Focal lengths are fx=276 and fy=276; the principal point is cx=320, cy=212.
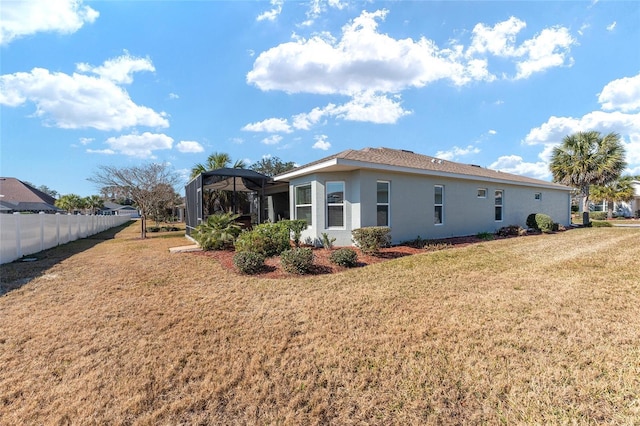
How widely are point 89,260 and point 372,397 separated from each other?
32.5ft

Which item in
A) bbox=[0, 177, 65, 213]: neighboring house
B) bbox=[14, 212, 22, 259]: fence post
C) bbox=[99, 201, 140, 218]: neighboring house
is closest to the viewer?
bbox=[14, 212, 22, 259]: fence post

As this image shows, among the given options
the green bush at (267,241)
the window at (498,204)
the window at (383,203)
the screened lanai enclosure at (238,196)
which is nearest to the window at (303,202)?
the green bush at (267,241)

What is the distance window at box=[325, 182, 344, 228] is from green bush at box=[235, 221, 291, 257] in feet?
5.45

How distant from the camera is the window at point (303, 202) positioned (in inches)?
418

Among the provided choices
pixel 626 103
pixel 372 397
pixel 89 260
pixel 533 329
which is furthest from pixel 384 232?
pixel 626 103

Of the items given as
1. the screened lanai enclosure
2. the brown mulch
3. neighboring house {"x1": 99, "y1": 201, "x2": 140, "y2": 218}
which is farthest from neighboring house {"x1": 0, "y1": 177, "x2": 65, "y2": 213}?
the brown mulch

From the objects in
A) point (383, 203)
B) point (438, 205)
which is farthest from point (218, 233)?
point (438, 205)

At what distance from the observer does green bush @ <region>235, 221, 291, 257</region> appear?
7855 mm

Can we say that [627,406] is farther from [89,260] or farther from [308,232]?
[89,260]

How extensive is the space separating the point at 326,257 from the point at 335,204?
256cm

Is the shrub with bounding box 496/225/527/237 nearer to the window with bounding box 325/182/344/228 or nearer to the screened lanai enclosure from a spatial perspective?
the window with bounding box 325/182/344/228

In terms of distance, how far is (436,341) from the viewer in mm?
3291

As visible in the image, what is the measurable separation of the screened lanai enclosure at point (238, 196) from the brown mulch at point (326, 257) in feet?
9.41

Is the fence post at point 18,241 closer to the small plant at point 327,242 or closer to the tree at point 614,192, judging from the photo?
the small plant at point 327,242
